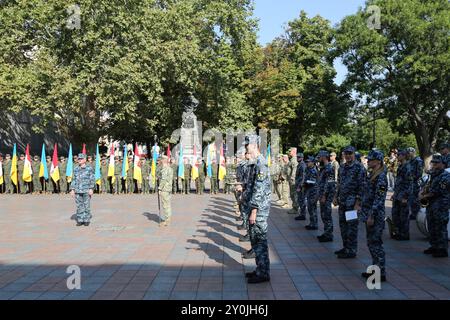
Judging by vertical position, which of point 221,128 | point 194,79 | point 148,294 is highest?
point 194,79

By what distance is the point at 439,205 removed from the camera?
8836 mm

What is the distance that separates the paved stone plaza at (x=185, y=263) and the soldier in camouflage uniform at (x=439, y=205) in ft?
1.17

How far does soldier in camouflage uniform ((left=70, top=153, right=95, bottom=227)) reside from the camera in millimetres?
12995

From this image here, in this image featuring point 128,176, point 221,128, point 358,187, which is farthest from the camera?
point 221,128

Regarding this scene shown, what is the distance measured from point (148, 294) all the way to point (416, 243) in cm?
625

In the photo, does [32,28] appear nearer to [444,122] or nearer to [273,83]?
[273,83]

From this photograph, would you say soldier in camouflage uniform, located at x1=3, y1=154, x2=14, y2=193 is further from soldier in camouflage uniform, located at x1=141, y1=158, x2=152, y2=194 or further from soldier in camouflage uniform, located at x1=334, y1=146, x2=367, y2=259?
soldier in camouflage uniform, located at x1=334, y1=146, x2=367, y2=259

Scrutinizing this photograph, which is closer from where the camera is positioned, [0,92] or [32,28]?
[0,92]

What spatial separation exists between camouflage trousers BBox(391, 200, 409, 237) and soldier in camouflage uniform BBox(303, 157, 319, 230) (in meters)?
1.94

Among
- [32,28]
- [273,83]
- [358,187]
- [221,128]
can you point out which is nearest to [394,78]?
[273,83]

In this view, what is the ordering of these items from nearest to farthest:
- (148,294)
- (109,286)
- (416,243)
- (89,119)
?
(148,294), (109,286), (416,243), (89,119)

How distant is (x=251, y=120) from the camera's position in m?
39.8

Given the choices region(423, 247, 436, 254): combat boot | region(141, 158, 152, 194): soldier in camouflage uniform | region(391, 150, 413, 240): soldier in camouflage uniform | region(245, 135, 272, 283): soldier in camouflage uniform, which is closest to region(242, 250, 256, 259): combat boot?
region(245, 135, 272, 283): soldier in camouflage uniform

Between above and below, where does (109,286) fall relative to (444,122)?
below
